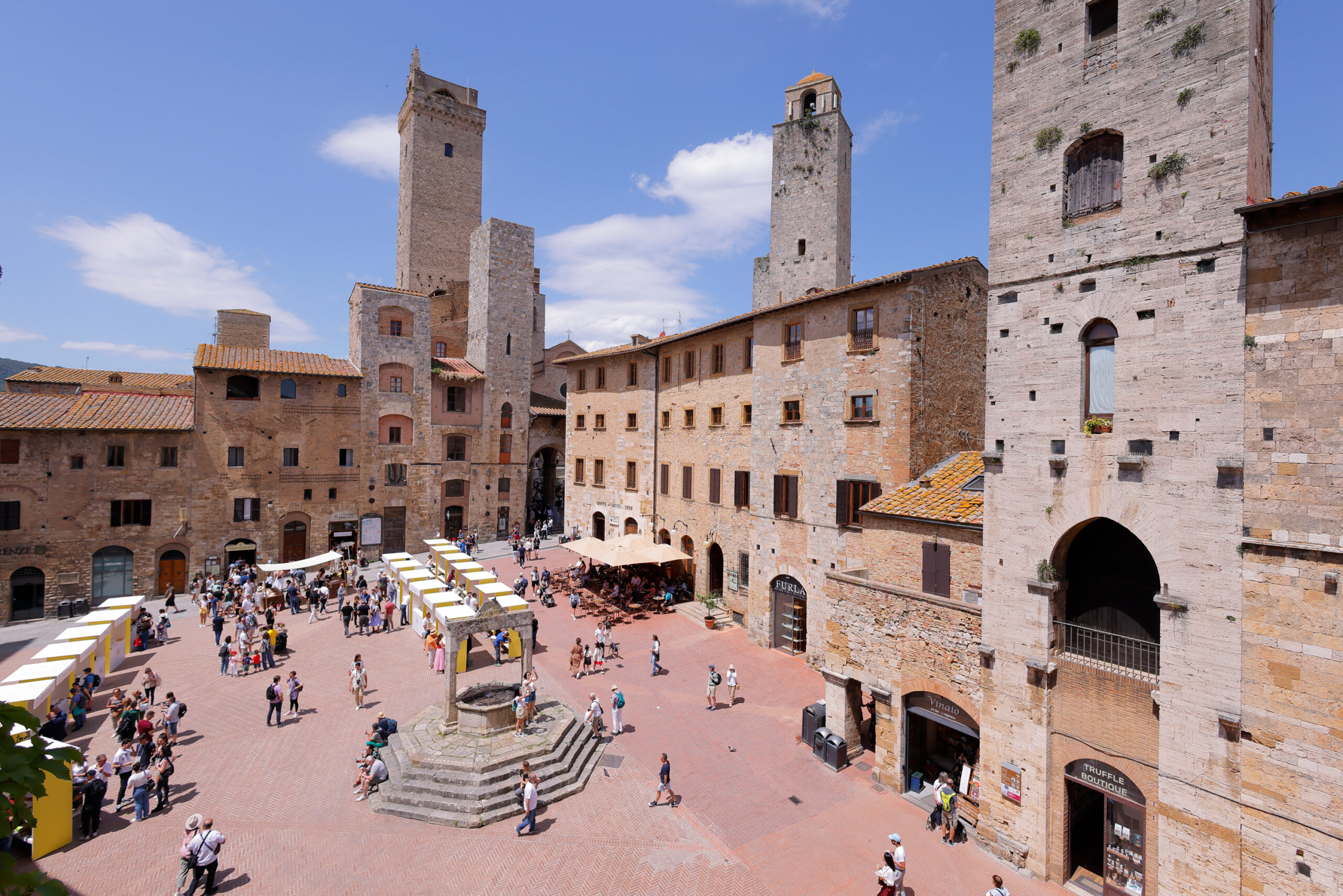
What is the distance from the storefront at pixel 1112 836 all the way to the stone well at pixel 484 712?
12434mm

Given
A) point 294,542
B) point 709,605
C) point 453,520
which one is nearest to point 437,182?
point 453,520

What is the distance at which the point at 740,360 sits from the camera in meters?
26.7

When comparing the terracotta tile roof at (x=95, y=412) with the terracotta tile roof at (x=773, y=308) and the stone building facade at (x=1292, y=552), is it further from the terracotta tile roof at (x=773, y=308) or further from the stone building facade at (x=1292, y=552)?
the stone building facade at (x=1292, y=552)

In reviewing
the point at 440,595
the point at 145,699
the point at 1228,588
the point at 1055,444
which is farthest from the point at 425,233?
the point at 1228,588

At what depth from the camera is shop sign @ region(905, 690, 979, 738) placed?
547 inches

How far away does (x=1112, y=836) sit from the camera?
38.7 ft

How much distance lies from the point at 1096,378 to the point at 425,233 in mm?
48031

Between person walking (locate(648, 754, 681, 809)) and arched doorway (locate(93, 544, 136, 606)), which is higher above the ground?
arched doorway (locate(93, 544, 136, 606))

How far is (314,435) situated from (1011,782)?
34944 mm

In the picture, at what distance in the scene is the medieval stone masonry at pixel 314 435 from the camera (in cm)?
2817

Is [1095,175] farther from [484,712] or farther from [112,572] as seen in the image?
[112,572]

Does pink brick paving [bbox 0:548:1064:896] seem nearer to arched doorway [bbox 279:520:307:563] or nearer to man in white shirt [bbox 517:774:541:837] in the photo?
man in white shirt [bbox 517:774:541:837]

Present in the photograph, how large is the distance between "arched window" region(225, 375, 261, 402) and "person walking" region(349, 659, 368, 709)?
20.6 metres

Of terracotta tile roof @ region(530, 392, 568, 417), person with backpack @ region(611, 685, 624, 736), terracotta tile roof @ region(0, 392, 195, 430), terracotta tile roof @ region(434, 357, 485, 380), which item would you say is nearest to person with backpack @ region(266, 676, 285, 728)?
person with backpack @ region(611, 685, 624, 736)
